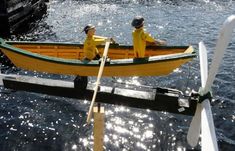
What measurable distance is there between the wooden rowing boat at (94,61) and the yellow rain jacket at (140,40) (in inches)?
15.8

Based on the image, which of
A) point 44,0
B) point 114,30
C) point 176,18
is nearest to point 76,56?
point 114,30

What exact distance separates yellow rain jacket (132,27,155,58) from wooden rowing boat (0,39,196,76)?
401 millimetres

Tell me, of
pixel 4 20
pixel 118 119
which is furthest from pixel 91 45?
pixel 4 20

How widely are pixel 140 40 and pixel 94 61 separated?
173 cm

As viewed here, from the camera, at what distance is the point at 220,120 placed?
13531 millimetres

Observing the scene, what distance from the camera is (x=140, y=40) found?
11.3 m

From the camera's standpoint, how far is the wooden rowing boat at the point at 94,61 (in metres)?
10.9

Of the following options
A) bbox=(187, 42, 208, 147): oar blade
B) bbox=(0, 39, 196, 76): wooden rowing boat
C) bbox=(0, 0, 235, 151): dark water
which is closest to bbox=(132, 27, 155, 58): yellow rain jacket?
bbox=(0, 39, 196, 76): wooden rowing boat

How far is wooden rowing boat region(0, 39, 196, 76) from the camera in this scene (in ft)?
35.9

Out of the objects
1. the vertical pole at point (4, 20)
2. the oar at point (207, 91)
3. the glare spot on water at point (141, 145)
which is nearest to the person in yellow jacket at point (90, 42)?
the glare spot on water at point (141, 145)

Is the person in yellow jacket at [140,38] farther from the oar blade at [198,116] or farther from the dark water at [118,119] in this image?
the oar blade at [198,116]

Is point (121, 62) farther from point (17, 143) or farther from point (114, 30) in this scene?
point (114, 30)

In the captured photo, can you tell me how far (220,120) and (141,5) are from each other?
70.9 feet

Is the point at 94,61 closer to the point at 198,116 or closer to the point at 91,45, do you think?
the point at 91,45
